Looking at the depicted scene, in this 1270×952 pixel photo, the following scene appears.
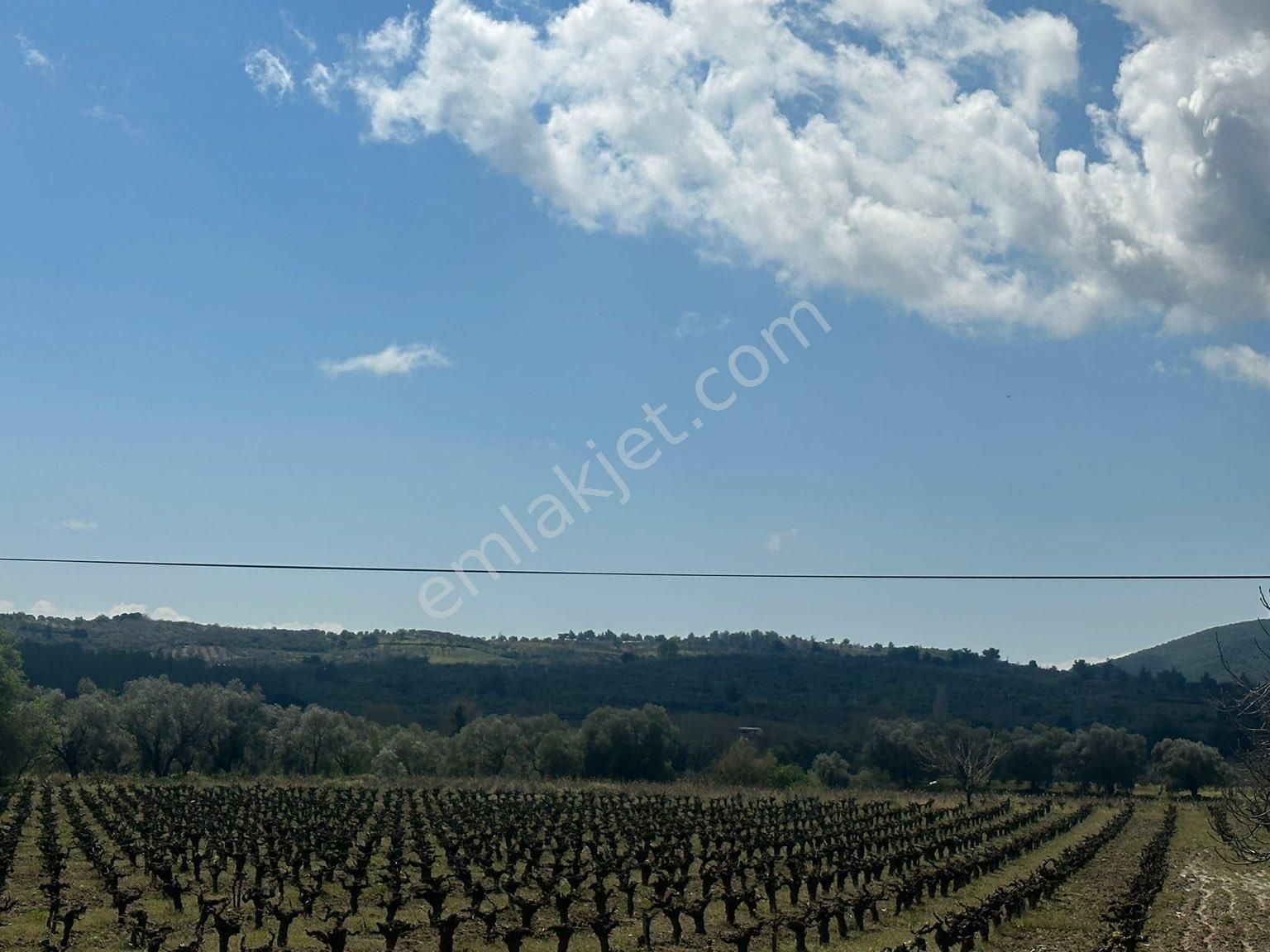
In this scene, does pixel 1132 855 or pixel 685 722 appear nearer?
pixel 1132 855

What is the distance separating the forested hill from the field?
6059 cm

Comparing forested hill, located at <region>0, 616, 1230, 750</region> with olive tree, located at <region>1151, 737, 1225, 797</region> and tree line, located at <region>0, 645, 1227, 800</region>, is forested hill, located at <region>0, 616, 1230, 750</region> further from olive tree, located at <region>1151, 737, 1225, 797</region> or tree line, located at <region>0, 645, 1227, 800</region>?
olive tree, located at <region>1151, 737, 1225, 797</region>

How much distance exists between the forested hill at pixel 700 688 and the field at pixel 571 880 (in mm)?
60587

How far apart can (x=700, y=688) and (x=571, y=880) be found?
445ft

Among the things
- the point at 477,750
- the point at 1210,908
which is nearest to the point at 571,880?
the point at 1210,908

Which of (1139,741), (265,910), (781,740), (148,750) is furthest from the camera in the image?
(781,740)

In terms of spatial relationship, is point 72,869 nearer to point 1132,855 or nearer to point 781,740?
point 1132,855

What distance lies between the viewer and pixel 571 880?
27.0 metres

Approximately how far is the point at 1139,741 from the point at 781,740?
37222 mm

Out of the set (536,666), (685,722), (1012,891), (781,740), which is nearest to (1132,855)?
(1012,891)

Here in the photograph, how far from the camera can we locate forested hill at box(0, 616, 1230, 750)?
12700 centimetres

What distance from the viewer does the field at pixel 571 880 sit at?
74.0 ft

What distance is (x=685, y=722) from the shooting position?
127000mm

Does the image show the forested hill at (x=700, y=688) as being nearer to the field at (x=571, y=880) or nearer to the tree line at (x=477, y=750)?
the tree line at (x=477, y=750)
